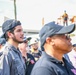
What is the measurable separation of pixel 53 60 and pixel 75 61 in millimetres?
3944

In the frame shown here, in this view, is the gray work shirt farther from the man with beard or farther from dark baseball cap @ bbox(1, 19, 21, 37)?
dark baseball cap @ bbox(1, 19, 21, 37)

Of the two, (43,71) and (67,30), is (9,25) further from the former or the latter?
(43,71)

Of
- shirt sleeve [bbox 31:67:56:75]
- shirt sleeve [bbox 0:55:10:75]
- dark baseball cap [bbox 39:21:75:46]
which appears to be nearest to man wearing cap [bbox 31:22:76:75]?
dark baseball cap [bbox 39:21:75:46]

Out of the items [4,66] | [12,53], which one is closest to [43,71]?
[4,66]

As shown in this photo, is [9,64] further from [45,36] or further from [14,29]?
[45,36]

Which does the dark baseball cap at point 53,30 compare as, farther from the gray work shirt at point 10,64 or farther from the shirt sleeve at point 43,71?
the gray work shirt at point 10,64

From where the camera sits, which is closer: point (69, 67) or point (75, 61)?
point (69, 67)

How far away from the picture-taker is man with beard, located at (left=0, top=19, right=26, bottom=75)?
4729mm

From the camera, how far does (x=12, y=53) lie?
16.0 ft

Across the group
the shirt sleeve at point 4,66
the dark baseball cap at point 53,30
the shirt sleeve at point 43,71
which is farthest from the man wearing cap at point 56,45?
the shirt sleeve at point 4,66

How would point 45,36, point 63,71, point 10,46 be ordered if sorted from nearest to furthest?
1. point 63,71
2. point 45,36
3. point 10,46

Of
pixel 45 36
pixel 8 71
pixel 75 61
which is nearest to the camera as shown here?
pixel 45 36

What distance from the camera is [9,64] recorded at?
4762 millimetres

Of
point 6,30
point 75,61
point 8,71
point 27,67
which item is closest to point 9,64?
point 8,71
